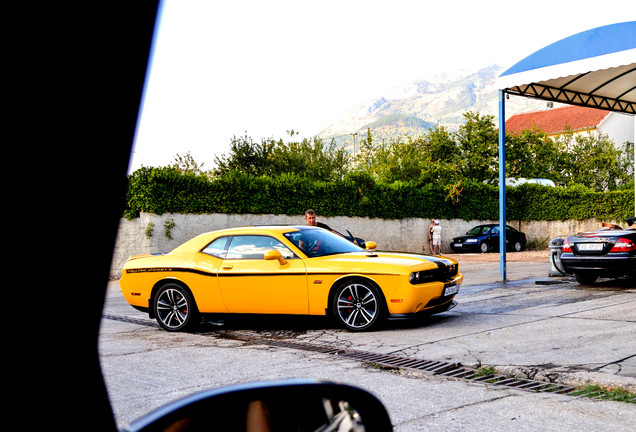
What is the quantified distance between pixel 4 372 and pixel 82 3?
63 cm

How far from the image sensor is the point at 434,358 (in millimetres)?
6539

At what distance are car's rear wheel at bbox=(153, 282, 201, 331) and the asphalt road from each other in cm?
21

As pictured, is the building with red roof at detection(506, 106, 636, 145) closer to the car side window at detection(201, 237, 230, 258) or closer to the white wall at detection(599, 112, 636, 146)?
the white wall at detection(599, 112, 636, 146)

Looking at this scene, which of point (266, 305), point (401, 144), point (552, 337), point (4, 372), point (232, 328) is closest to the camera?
point (4, 372)

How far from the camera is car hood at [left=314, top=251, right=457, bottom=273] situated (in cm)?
830

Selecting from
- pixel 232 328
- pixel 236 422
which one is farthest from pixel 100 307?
pixel 232 328

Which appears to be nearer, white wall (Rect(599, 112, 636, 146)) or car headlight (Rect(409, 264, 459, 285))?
car headlight (Rect(409, 264, 459, 285))

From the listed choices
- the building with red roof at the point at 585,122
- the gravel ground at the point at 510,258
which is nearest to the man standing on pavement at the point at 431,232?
the gravel ground at the point at 510,258

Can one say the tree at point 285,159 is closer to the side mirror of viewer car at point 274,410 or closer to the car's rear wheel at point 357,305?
the car's rear wheel at point 357,305

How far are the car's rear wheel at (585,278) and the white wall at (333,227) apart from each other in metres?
10.8

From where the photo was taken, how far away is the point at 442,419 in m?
4.40

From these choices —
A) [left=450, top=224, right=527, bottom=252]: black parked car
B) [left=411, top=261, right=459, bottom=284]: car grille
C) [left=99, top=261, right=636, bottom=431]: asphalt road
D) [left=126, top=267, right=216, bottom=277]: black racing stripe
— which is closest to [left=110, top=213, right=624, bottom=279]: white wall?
[left=450, top=224, right=527, bottom=252]: black parked car

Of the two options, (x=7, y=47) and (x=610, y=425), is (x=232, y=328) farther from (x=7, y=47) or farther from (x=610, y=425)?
(x=7, y=47)

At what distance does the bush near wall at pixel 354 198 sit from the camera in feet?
73.5
